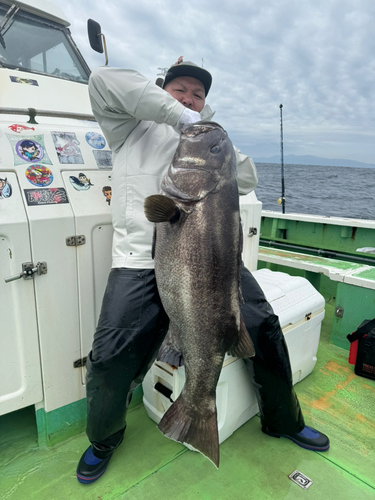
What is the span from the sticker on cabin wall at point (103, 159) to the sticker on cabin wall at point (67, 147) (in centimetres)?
13

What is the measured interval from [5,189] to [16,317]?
0.85 metres

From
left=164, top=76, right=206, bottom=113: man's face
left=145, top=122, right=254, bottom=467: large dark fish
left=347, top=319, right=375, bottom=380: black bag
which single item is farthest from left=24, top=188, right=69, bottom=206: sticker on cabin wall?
A: left=347, top=319, right=375, bottom=380: black bag

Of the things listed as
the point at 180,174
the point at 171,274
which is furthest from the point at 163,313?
the point at 180,174

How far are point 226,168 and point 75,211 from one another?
1.19m

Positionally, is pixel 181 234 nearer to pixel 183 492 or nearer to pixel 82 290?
pixel 82 290

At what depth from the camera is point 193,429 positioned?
1940 millimetres

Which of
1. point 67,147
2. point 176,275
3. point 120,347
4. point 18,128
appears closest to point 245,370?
point 120,347

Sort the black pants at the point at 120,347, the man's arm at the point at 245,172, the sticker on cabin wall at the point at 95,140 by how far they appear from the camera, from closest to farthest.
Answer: the black pants at the point at 120,347, the man's arm at the point at 245,172, the sticker on cabin wall at the point at 95,140

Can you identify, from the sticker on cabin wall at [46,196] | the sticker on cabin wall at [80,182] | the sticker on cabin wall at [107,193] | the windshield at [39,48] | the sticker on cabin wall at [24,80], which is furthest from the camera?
the windshield at [39,48]

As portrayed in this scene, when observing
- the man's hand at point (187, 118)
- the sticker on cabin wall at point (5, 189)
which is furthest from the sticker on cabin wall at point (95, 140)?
the man's hand at point (187, 118)

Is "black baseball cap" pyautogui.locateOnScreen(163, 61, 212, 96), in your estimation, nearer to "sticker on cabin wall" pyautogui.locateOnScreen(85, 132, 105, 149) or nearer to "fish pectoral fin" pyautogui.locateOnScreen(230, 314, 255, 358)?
"sticker on cabin wall" pyautogui.locateOnScreen(85, 132, 105, 149)

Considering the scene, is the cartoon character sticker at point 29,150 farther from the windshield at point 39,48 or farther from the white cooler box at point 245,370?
the white cooler box at point 245,370

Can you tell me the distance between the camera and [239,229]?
1.89 m

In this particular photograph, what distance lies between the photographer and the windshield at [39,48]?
143 inches
